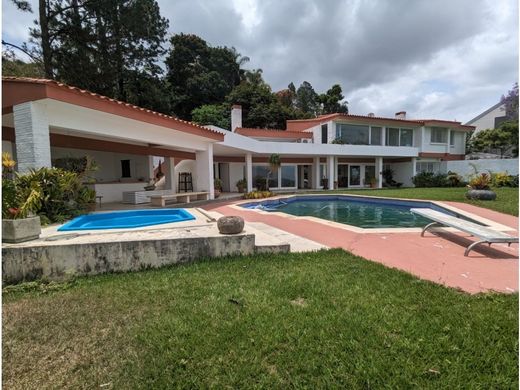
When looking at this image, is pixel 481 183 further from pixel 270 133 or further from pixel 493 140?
pixel 493 140

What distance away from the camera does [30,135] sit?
6781 millimetres

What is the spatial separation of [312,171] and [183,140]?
15230mm

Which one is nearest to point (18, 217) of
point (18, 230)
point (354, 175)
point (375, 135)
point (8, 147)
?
point (18, 230)

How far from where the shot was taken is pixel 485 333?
111 inches

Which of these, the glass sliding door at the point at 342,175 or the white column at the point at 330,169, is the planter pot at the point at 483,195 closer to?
the white column at the point at 330,169

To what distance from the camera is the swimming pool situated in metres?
10.7

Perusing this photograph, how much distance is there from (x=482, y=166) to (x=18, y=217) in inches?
1200

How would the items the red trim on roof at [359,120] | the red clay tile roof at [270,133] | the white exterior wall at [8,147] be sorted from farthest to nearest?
the red trim on roof at [359,120], the red clay tile roof at [270,133], the white exterior wall at [8,147]

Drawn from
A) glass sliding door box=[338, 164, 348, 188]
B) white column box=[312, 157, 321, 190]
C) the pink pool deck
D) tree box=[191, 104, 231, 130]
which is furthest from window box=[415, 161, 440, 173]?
the pink pool deck

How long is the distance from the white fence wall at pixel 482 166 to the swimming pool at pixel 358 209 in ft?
37.2

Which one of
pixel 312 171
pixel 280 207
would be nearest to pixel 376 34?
pixel 280 207

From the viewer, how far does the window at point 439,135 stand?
88.9 ft

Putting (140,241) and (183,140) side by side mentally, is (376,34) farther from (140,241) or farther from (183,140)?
(140,241)

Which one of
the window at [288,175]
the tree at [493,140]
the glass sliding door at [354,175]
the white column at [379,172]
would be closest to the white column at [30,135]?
the window at [288,175]
